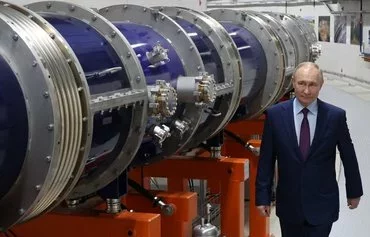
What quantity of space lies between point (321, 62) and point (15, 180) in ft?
34.9

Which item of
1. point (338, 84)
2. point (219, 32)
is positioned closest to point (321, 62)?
point (338, 84)

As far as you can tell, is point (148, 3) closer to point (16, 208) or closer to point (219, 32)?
point (219, 32)

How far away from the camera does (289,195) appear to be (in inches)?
87.3

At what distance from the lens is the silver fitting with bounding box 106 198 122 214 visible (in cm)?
173

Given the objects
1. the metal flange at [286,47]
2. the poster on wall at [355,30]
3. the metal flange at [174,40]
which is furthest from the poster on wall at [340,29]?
the metal flange at [174,40]

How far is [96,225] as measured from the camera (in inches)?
67.3

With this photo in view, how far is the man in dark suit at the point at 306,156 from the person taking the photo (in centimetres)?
216

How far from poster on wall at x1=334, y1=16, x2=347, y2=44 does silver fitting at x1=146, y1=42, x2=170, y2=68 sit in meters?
8.95

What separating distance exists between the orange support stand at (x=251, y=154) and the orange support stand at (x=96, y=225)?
52.9 inches

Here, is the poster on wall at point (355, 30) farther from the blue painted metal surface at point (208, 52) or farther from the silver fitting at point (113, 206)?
the silver fitting at point (113, 206)

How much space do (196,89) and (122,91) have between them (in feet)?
1.29

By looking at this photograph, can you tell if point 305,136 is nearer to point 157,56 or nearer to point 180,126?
point 180,126

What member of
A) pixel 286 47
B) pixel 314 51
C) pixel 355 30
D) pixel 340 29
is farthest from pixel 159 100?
pixel 340 29

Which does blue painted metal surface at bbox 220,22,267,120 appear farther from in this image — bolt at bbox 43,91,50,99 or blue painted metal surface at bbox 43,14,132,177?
bolt at bbox 43,91,50,99
